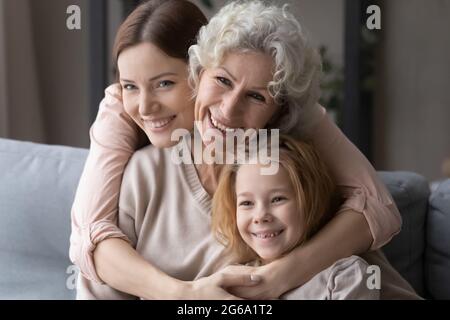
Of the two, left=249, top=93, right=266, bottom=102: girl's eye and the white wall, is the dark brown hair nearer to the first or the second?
left=249, top=93, right=266, bottom=102: girl's eye

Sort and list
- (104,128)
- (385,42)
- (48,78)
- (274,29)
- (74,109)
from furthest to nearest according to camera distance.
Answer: (48,78) → (74,109) → (385,42) → (104,128) → (274,29)

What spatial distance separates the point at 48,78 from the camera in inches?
68.1

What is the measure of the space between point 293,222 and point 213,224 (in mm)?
112

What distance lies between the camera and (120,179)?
118 centimetres

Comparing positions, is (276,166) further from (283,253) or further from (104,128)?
(104,128)

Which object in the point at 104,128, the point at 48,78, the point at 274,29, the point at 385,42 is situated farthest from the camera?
the point at 48,78

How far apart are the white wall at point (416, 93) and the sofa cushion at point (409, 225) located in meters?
0.03

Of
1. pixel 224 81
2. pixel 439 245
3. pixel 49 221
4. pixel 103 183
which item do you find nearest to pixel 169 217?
pixel 103 183

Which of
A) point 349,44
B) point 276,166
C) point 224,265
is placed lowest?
point 224,265

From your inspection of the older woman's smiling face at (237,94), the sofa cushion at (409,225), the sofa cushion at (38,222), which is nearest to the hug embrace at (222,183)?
the older woman's smiling face at (237,94)

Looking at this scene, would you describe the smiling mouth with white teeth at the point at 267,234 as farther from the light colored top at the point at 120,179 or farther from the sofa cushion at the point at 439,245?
the sofa cushion at the point at 439,245

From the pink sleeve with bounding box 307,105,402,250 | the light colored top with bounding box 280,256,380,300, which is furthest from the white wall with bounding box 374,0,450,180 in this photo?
the light colored top with bounding box 280,256,380,300

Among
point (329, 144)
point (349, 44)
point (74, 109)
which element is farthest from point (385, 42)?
point (74, 109)

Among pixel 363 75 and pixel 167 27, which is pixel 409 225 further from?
pixel 167 27
